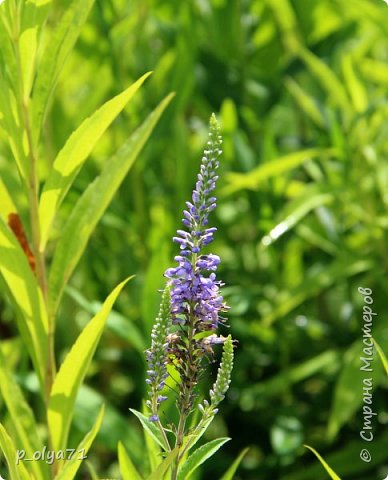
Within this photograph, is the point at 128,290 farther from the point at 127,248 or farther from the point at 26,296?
the point at 26,296

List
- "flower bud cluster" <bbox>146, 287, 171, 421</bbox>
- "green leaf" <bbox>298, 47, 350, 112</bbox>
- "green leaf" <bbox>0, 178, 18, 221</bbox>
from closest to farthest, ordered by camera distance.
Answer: "flower bud cluster" <bbox>146, 287, 171, 421</bbox> → "green leaf" <bbox>0, 178, 18, 221</bbox> → "green leaf" <bbox>298, 47, 350, 112</bbox>

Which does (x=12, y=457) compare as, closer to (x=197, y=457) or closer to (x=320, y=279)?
(x=197, y=457)

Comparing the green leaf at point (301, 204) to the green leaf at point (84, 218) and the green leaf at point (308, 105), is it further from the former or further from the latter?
the green leaf at point (84, 218)

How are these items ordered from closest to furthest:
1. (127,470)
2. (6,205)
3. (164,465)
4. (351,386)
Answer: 1. (164,465)
2. (127,470)
3. (6,205)
4. (351,386)

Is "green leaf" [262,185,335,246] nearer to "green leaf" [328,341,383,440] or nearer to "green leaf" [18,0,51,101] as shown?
"green leaf" [328,341,383,440]

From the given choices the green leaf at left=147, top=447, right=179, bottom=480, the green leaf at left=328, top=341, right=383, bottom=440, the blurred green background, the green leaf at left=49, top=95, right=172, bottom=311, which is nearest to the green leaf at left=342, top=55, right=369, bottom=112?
the blurred green background

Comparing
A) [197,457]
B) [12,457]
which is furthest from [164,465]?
[12,457]
